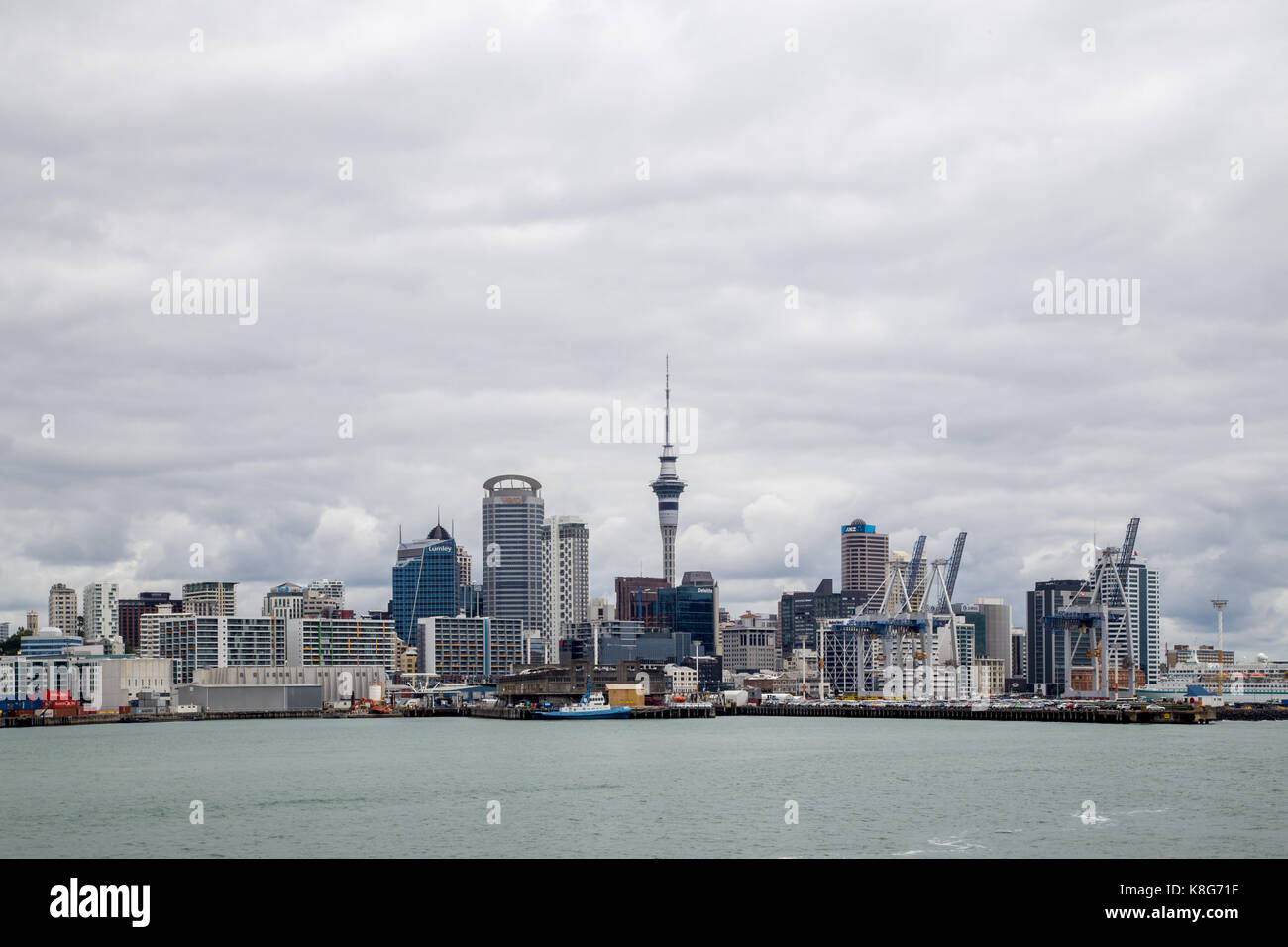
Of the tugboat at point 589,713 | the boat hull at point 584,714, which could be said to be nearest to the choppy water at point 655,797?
the boat hull at point 584,714

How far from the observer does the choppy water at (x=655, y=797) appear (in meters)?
45.6

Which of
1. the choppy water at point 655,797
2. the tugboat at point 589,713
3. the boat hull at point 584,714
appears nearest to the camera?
the choppy water at point 655,797

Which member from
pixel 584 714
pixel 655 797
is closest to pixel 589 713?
pixel 584 714

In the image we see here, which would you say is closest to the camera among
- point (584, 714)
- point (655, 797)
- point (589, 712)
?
point (655, 797)

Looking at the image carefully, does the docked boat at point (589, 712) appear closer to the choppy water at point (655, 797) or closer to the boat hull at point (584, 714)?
the boat hull at point (584, 714)

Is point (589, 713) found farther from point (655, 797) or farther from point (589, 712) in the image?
point (655, 797)

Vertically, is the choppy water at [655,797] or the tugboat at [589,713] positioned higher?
the choppy water at [655,797]

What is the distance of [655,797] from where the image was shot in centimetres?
6072

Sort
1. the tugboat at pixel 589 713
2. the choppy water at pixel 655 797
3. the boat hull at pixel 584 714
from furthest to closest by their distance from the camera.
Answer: the tugboat at pixel 589 713, the boat hull at pixel 584 714, the choppy water at pixel 655 797
